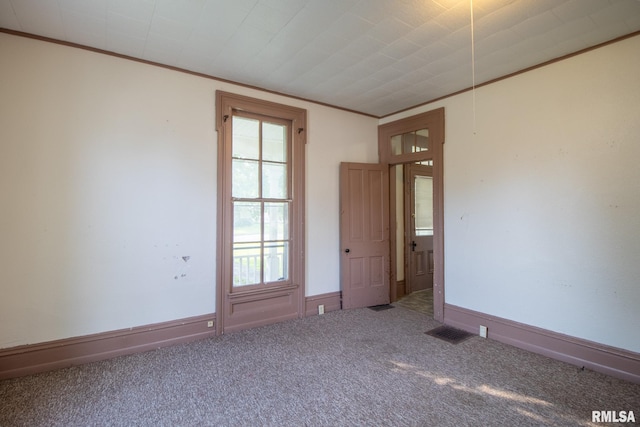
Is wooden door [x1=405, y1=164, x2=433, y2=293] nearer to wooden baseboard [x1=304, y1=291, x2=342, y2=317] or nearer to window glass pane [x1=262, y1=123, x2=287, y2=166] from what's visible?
wooden baseboard [x1=304, y1=291, x2=342, y2=317]

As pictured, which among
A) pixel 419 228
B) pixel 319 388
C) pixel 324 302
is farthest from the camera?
pixel 419 228

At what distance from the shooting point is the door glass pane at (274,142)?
3973 millimetres

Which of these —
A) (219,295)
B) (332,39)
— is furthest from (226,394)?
(332,39)

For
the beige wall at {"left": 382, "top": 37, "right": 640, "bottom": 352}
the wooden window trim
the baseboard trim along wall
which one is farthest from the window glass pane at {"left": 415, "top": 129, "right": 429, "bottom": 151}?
the baseboard trim along wall

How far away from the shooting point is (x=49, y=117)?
2719 mm

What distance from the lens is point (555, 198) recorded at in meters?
3.01

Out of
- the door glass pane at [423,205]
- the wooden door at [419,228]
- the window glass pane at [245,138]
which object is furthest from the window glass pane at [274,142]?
the door glass pane at [423,205]

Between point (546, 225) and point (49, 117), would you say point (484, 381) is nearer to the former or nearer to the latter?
point (546, 225)

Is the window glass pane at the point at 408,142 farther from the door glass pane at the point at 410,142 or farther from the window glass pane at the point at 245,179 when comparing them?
the window glass pane at the point at 245,179

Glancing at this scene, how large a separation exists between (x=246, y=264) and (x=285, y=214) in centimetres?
86

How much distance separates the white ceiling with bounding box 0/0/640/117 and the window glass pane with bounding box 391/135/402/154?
4.41ft

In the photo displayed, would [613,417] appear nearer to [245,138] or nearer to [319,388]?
[319,388]

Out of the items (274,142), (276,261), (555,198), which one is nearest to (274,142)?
(274,142)

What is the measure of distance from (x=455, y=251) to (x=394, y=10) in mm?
2883
